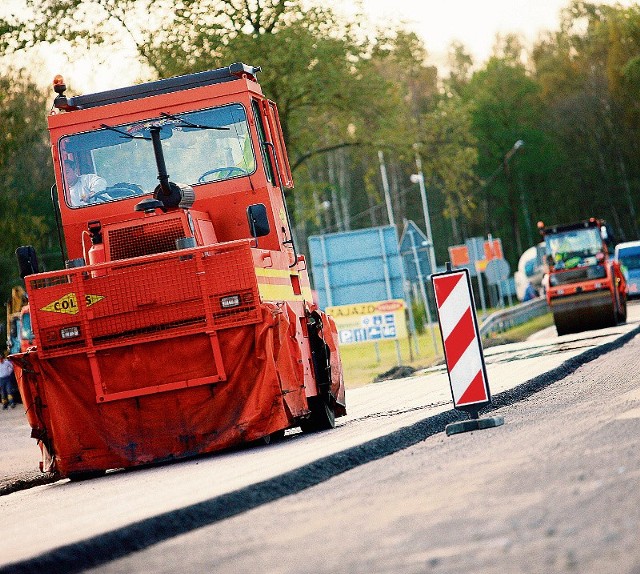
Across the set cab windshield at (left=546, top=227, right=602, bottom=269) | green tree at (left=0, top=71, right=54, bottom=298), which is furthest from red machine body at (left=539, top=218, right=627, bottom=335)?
green tree at (left=0, top=71, right=54, bottom=298)

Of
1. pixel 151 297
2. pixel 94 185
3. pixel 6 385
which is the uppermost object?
pixel 94 185

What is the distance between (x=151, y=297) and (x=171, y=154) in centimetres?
226

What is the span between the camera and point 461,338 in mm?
12742

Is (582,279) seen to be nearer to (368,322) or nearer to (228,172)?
(368,322)

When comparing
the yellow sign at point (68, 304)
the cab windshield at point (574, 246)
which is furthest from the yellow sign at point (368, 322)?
the yellow sign at point (68, 304)

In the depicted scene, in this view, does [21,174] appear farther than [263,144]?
Yes

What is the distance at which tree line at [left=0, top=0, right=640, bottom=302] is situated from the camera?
1421 inches

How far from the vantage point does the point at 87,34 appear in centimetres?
3638

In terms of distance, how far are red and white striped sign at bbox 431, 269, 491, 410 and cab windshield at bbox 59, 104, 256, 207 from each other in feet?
11.0

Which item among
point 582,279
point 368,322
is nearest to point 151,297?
point 368,322

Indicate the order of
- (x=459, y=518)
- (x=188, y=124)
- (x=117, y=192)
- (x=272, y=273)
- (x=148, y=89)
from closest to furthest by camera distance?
1. (x=459, y=518)
2. (x=272, y=273)
3. (x=188, y=124)
4. (x=117, y=192)
5. (x=148, y=89)

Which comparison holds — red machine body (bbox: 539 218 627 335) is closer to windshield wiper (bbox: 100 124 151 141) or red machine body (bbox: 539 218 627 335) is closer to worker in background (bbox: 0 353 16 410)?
worker in background (bbox: 0 353 16 410)

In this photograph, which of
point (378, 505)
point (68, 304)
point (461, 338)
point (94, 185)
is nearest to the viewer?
point (378, 505)

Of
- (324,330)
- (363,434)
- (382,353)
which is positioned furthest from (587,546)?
(382,353)
